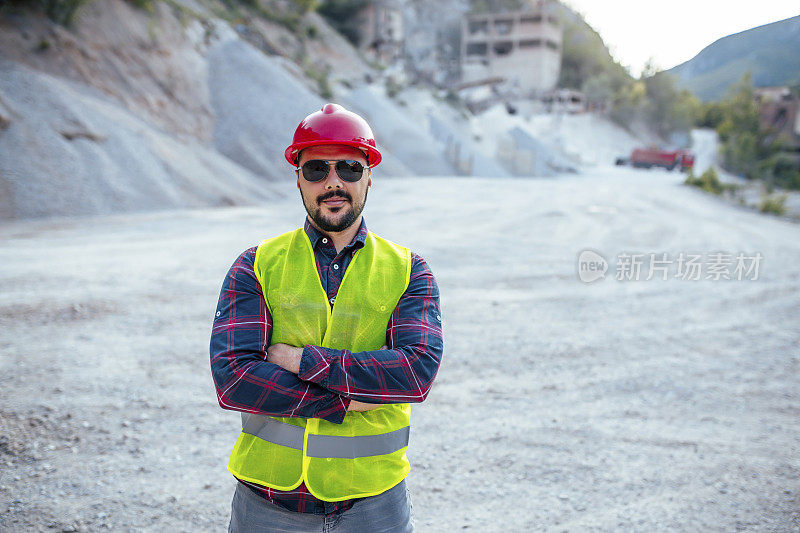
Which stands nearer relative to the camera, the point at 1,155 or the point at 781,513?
the point at 781,513

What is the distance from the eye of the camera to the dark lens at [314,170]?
2084mm

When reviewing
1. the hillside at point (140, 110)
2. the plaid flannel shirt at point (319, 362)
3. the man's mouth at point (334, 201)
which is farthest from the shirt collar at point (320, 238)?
the hillside at point (140, 110)

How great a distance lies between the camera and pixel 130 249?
10.7 meters

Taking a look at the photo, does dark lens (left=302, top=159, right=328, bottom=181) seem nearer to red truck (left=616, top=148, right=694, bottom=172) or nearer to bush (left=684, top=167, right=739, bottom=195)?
bush (left=684, top=167, right=739, bottom=195)

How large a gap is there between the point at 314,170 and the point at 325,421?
2.95 feet

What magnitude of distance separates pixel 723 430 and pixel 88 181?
15.0 meters

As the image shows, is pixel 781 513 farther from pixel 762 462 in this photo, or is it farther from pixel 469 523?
pixel 469 523

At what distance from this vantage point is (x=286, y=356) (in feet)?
6.66

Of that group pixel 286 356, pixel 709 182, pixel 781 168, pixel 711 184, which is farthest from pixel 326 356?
pixel 781 168

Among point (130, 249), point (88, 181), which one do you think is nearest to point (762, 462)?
point (130, 249)

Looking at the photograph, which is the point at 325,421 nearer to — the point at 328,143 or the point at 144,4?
the point at 328,143

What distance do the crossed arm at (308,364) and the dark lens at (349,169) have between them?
1.51 ft

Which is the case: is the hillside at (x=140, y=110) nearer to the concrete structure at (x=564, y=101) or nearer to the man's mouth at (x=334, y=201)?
the man's mouth at (x=334, y=201)

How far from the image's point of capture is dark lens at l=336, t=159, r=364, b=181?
208cm
